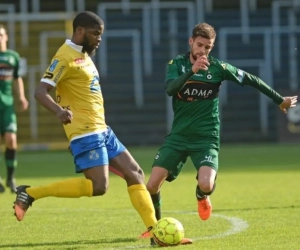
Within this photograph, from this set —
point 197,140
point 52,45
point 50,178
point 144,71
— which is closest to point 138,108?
point 144,71

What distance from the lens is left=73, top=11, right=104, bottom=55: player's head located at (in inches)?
334

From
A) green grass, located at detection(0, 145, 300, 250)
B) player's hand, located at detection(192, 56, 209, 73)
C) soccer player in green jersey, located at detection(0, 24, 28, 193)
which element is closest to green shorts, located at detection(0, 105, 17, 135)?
soccer player in green jersey, located at detection(0, 24, 28, 193)

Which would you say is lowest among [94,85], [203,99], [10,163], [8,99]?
[10,163]

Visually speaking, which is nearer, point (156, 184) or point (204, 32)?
point (204, 32)

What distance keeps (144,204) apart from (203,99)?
4.41 ft

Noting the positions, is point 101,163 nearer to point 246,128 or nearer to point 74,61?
point 74,61

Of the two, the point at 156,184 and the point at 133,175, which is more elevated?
the point at 133,175

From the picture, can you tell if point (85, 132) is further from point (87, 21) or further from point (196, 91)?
point (196, 91)

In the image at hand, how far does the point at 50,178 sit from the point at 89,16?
24.6ft

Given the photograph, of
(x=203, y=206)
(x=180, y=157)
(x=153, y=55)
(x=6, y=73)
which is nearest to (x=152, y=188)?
(x=180, y=157)

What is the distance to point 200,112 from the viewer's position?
30.4ft

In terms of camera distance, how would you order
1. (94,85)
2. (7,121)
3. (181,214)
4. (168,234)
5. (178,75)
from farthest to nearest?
(7,121) → (181,214) → (178,75) → (94,85) → (168,234)

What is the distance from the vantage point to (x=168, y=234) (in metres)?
8.06

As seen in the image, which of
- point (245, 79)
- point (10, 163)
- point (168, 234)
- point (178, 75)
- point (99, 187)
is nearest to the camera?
point (168, 234)
